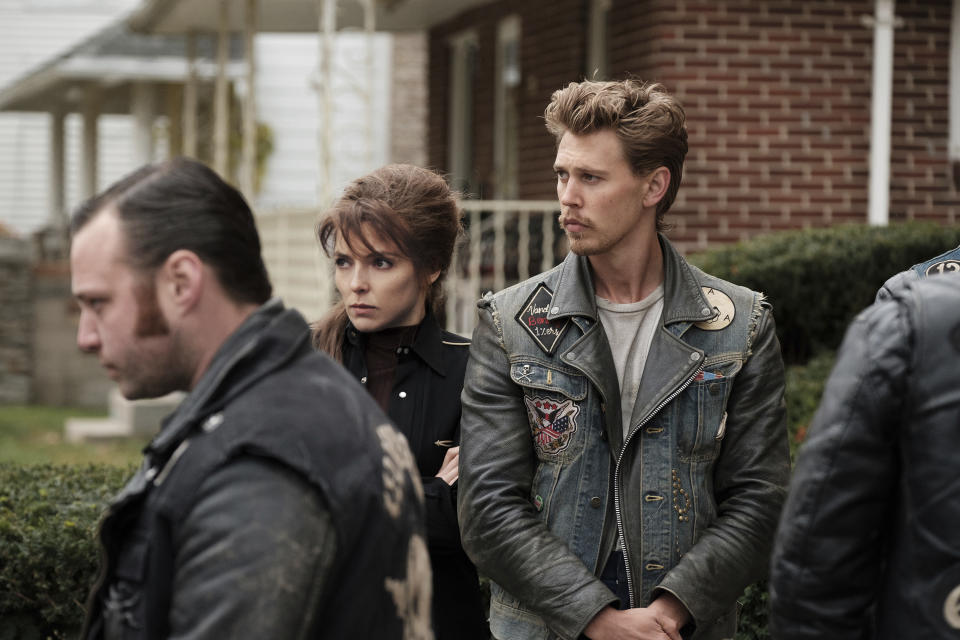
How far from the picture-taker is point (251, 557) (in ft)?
6.04

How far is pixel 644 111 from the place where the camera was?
328 cm

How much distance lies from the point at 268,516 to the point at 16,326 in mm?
16056

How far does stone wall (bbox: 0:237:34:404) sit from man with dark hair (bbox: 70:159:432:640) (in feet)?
50.9

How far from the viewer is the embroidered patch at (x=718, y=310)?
3.23m

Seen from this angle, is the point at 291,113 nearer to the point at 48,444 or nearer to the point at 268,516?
the point at 48,444

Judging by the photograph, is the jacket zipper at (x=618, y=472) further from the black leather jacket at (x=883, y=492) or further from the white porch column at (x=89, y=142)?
the white porch column at (x=89, y=142)

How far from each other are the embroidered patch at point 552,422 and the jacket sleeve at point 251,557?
132 centimetres

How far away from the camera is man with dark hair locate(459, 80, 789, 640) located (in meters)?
3.11

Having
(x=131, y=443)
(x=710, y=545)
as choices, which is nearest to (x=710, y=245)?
(x=131, y=443)

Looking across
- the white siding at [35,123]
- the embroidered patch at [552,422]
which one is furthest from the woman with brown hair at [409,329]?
the white siding at [35,123]

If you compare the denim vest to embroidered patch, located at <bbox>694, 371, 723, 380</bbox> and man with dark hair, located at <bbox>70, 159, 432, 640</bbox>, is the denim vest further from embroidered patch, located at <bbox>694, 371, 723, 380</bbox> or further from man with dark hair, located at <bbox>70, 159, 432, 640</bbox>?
man with dark hair, located at <bbox>70, 159, 432, 640</bbox>

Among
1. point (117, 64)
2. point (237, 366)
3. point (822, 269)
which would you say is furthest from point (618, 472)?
point (117, 64)

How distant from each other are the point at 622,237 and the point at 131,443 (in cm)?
1092

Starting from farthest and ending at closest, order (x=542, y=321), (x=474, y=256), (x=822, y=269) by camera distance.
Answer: (x=474, y=256) < (x=822, y=269) < (x=542, y=321)
